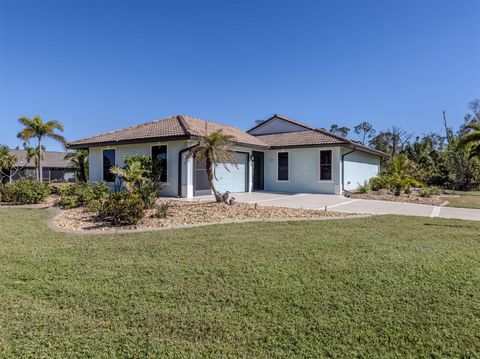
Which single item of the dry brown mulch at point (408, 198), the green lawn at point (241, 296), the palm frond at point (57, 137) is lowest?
the green lawn at point (241, 296)

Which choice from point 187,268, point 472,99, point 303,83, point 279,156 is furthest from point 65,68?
point 472,99

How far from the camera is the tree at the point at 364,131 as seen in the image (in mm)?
57344

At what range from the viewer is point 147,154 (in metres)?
16.2

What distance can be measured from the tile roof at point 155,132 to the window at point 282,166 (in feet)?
4.99

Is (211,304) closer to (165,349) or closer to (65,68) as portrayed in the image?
(165,349)

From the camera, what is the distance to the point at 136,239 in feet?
22.6

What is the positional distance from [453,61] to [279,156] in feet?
37.0

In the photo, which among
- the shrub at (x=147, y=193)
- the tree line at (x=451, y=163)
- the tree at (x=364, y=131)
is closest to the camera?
the shrub at (x=147, y=193)

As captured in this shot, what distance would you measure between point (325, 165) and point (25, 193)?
16039 mm

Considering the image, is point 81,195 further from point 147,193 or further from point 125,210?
point 125,210

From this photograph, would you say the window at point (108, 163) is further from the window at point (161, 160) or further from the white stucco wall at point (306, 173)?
the white stucco wall at point (306, 173)

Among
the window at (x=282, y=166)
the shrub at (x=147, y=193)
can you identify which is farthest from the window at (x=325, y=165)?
the shrub at (x=147, y=193)

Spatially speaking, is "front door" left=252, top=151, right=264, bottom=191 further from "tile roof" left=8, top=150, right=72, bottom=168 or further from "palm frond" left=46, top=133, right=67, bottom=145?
"tile roof" left=8, top=150, right=72, bottom=168

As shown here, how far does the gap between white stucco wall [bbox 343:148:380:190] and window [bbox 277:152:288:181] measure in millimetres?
3770
